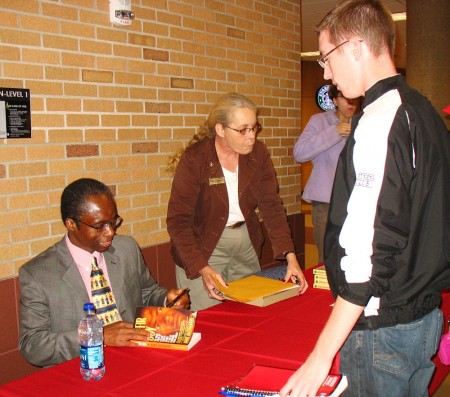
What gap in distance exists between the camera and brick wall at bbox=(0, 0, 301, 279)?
2.83 metres

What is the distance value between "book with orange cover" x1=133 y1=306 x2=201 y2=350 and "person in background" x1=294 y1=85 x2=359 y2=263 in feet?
6.89

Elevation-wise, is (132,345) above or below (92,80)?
below

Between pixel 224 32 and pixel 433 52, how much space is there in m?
4.21

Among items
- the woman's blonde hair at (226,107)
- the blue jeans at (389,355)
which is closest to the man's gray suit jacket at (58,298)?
the woman's blonde hair at (226,107)

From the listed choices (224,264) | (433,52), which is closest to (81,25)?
(224,264)

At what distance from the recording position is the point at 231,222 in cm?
309

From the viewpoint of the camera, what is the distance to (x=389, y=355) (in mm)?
1400

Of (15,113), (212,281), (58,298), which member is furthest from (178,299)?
(15,113)

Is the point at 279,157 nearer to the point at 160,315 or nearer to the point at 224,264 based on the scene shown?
the point at 224,264

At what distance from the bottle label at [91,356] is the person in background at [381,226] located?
2.13 ft

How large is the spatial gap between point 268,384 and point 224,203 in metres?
1.55

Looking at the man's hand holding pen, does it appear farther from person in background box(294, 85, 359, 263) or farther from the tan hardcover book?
person in background box(294, 85, 359, 263)

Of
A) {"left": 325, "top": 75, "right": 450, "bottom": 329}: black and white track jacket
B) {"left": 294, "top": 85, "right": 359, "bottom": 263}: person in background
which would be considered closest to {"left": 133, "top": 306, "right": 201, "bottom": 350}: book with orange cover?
{"left": 325, "top": 75, "right": 450, "bottom": 329}: black and white track jacket

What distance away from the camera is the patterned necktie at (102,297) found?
2.31 metres
